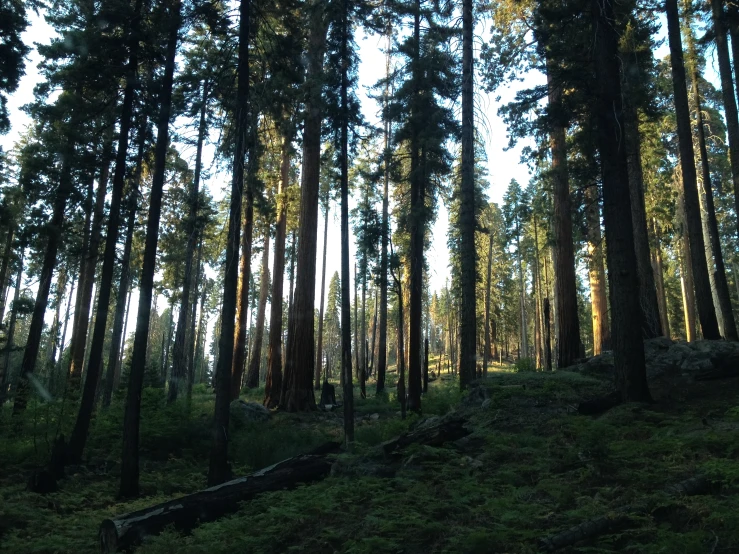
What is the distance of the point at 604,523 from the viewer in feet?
14.1

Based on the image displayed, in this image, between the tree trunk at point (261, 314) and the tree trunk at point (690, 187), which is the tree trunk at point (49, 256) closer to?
the tree trunk at point (261, 314)

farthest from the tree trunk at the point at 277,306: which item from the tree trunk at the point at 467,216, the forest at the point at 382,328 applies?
the tree trunk at the point at 467,216

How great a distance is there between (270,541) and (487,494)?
8.66 feet

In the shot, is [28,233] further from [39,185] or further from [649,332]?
[649,332]

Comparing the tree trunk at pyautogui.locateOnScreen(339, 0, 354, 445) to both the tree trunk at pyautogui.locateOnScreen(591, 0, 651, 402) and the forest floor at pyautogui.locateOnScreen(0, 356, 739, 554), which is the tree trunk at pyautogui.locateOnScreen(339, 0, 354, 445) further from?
the tree trunk at pyautogui.locateOnScreen(591, 0, 651, 402)

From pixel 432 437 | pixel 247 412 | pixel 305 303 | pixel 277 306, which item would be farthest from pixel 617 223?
pixel 277 306

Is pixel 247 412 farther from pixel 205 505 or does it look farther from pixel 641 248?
pixel 641 248

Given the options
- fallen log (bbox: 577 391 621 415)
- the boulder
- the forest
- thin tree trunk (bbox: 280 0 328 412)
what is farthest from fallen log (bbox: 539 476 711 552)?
thin tree trunk (bbox: 280 0 328 412)

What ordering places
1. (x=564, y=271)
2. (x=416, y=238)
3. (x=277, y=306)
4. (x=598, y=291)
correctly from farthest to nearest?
(x=277, y=306) → (x=598, y=291) → (x=416, y=238) → (x=564, y=271)

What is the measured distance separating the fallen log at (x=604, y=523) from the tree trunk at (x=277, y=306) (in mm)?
13051

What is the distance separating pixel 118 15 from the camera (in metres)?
12.9

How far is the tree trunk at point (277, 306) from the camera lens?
18.2 metres

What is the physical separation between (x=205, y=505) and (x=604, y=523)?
5660 mm

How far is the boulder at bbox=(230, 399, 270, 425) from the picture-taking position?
15330 mm
